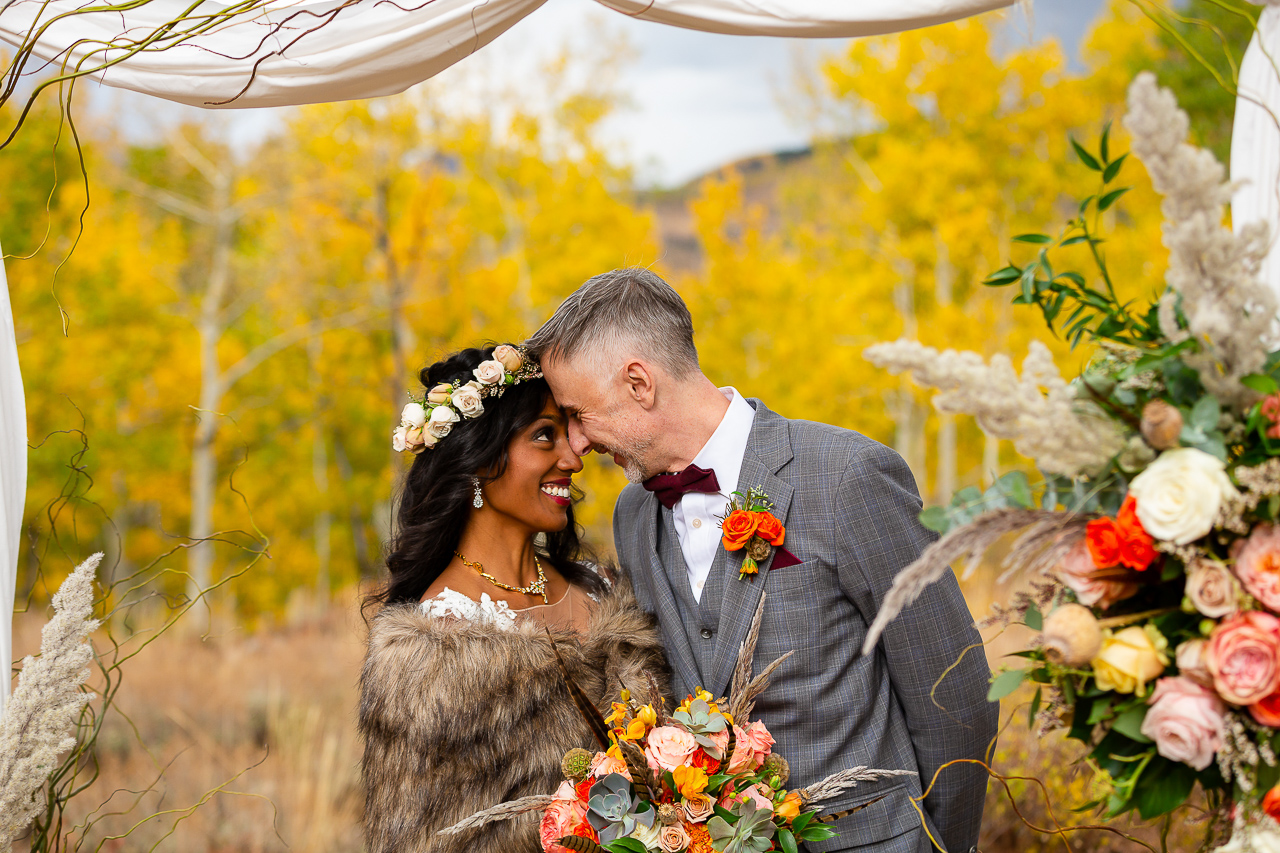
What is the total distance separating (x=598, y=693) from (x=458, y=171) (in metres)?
14.9

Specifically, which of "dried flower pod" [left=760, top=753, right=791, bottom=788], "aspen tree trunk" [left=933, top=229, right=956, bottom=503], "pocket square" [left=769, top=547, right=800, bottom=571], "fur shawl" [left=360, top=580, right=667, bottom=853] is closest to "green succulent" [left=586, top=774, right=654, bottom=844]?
"dried flower pod" [left=760, top=753, right=791, bottom=788]

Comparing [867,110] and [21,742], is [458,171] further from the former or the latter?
[21,742]

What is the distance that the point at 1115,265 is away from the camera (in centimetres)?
1251

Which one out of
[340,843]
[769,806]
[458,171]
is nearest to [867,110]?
[458,171]

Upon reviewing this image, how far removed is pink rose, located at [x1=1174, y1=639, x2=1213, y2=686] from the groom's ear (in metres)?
1.49

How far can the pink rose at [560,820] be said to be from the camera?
6.03 feet

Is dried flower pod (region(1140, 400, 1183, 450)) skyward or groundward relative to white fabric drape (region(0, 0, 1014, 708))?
groundward

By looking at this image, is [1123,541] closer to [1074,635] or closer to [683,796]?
[1074,635]

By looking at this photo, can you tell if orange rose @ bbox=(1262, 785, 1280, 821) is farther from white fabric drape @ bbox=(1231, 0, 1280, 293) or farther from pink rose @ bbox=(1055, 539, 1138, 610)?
white fabric drape @ bbox=(1231, 0, 1280, 293)

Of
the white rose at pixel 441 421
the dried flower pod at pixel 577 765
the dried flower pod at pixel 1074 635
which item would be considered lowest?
the dried flower pod at pixel 577 765

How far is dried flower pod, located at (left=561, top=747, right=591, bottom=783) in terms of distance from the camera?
192 centimetres

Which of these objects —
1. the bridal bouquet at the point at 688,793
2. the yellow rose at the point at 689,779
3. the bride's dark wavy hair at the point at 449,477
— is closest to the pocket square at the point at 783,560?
the bridal bouquet at the point at 688,793

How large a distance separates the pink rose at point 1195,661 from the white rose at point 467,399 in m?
1.91

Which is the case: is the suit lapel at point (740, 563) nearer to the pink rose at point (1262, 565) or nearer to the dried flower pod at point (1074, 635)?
the dried flower pod at point (1074, 635)
